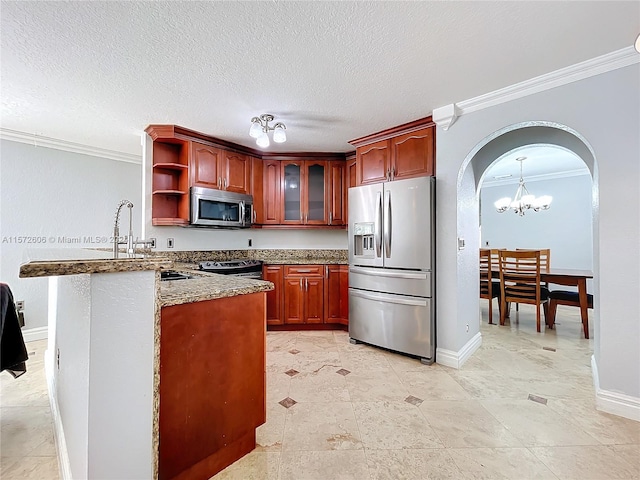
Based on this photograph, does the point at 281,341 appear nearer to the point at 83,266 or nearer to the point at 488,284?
the point at 83,266

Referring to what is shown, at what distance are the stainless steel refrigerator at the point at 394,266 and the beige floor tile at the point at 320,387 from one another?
698 mm

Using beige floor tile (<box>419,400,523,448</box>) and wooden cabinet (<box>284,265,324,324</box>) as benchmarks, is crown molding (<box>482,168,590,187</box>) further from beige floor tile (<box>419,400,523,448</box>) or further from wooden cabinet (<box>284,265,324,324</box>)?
beige floor tile (<box>419,400,523,448</box>)

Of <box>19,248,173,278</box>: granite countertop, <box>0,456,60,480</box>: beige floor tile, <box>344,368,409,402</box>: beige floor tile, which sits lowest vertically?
<box>0,456,60,480</box>: beige floor tile

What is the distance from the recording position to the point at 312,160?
3.91 meters

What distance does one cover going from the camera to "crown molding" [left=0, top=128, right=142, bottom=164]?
316 cm

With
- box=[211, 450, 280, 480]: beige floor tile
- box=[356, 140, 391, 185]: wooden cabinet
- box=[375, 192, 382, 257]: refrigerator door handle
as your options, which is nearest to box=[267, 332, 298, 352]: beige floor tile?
box=[375, 192, 382, 257]: refrigerator door handle

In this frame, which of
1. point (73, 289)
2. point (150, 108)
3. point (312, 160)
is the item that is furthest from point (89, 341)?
point (312, 160)

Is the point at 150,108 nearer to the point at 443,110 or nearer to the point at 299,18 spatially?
the point at 299,18

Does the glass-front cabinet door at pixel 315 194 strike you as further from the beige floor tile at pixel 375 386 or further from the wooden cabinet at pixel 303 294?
the beige floor tile at pixel 375 386

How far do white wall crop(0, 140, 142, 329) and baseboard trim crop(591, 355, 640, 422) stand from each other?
4.99 m

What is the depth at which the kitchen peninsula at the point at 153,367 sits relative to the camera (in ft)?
3.13

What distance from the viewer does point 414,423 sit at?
175 cm

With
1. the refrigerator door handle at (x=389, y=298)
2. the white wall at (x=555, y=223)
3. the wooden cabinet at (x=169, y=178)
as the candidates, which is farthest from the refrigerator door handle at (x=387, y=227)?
the white wall at (x=555, y=223)

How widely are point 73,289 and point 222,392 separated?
→ 765 millimetres
